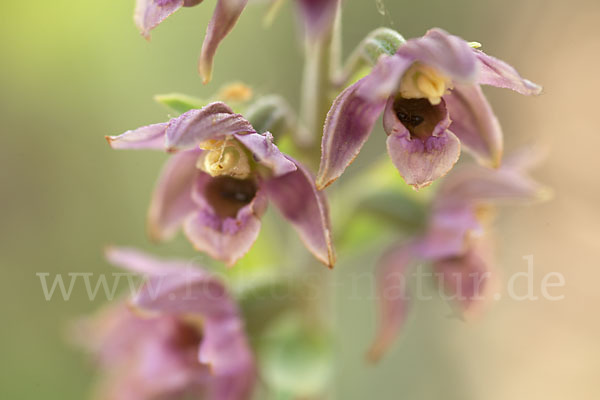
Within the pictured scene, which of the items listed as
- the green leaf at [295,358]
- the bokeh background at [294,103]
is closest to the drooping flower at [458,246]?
the green leaf at [295,358]

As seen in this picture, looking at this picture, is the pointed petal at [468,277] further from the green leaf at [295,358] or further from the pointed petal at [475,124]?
the pointed petal at [475,124]

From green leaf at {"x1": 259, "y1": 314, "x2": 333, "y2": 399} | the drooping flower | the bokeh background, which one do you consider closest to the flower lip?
the drooping flower

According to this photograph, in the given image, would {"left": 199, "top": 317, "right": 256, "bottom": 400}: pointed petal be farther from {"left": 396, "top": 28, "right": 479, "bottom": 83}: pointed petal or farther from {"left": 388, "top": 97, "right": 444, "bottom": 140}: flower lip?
{"left": 396, "top": 28, "right": 479, "bottom": 83}: pointed petal

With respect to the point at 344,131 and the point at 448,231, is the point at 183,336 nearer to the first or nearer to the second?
the point at 448,231

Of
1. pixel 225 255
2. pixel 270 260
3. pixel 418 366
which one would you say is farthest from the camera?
pixel 418 366

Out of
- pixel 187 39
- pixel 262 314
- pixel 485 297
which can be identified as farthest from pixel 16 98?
pixel 485 297

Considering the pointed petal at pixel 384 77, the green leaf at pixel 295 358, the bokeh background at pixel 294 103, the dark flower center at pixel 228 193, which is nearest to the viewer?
the pointed petal at pixel 384 77

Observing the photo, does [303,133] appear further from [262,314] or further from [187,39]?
[187,39]
